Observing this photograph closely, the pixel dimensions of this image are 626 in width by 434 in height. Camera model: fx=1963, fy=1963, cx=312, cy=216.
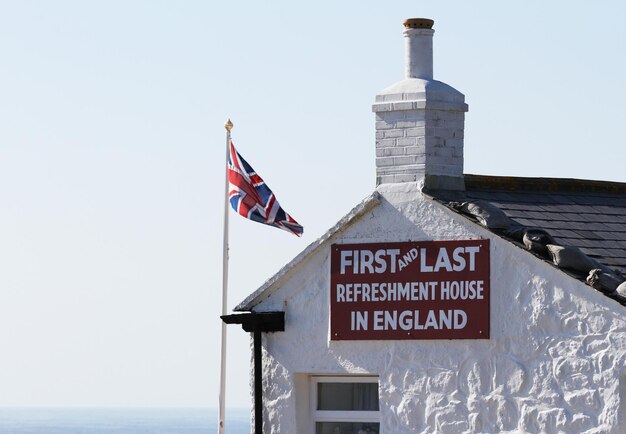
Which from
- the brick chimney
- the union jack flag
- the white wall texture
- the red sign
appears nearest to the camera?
the white wall texture

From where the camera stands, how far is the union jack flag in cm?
2592

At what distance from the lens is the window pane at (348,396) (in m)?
21.7

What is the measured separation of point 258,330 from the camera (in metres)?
22.1

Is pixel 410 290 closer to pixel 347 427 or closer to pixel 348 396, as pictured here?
pixel 348 396

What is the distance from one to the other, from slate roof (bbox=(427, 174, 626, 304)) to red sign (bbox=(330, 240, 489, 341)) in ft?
2.23

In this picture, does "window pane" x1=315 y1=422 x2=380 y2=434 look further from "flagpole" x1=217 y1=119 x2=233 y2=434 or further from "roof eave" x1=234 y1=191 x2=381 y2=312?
"flagpole" x1=217 y1=119 x2=233 y2=434

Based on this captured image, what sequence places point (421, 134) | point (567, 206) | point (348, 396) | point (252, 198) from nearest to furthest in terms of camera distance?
point (421, 134), point (348, 396), point (567, 206), point (252, 198)

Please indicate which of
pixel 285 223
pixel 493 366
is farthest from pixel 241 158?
pixel 493 366

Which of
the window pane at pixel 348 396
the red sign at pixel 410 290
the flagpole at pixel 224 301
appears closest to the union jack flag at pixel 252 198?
the flagpole at pixel 224 301

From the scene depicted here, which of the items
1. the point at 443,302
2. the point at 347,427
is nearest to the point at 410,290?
the point at 443,302

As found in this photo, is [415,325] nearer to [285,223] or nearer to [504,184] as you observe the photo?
[504,184]

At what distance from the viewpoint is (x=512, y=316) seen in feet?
66.8

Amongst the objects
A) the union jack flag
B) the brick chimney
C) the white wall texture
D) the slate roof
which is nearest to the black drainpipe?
the white wall texture

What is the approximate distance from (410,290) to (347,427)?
1.84m
